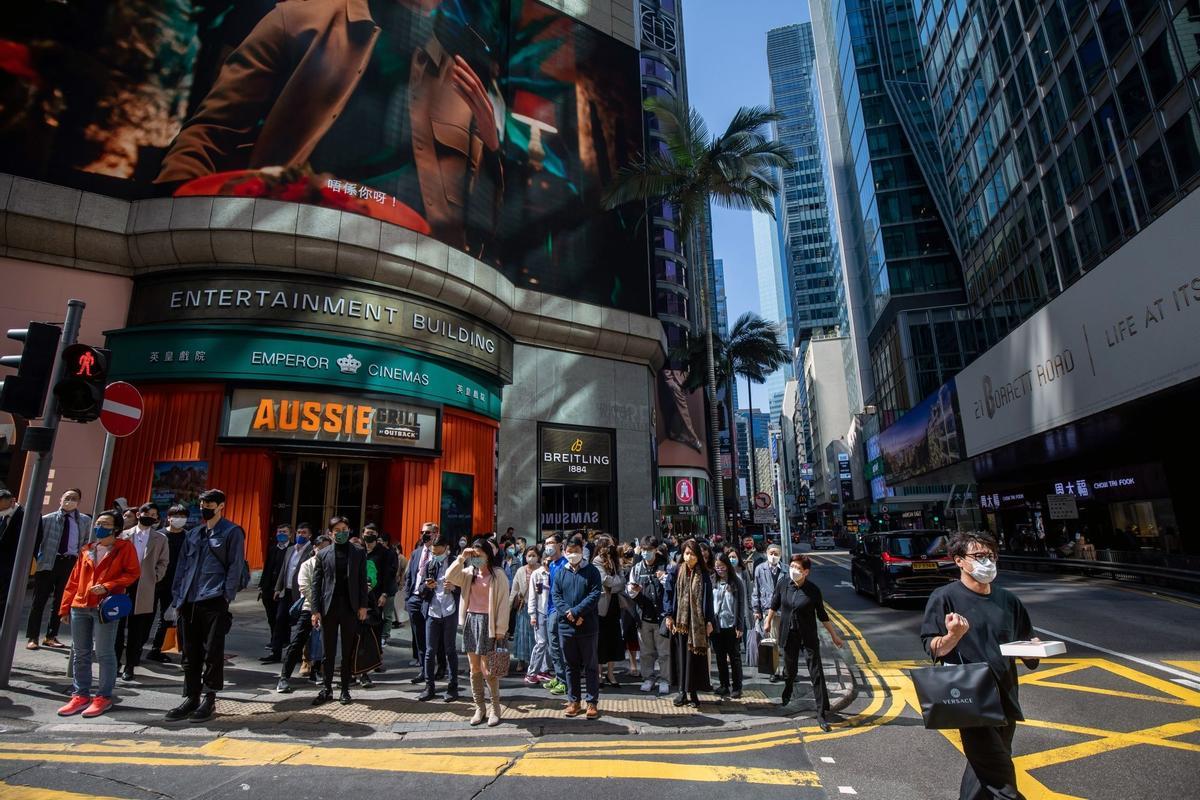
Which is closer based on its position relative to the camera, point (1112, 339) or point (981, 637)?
point (981, 637)

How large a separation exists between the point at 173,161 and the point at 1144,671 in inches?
847

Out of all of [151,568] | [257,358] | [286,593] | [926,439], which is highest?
[926,439]

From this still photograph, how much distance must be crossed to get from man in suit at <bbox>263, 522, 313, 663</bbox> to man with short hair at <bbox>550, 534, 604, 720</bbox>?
4.02 metres

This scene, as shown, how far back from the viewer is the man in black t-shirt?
350 centimetres

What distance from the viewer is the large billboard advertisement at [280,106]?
14.1 metres

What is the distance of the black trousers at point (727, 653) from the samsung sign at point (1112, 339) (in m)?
12.1

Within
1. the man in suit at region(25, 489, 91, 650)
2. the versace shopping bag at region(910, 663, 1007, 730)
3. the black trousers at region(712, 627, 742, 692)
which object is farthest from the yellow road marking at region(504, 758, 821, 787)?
the man in suit at region(25, 489, 91, 650)

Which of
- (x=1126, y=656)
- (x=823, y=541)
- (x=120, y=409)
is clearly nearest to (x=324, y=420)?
(x=120, y=409)

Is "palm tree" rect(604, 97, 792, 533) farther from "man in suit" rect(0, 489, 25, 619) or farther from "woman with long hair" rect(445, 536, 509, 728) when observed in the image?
"man in suit" rect(0, 489, 25, 619)

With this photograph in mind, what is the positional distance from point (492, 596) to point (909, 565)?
11.6 metres

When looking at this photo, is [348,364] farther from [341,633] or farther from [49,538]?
[341,633]

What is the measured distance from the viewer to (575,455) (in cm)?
2202

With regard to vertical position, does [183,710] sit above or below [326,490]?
below

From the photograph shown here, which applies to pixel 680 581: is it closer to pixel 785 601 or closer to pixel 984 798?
pixel 785 601
